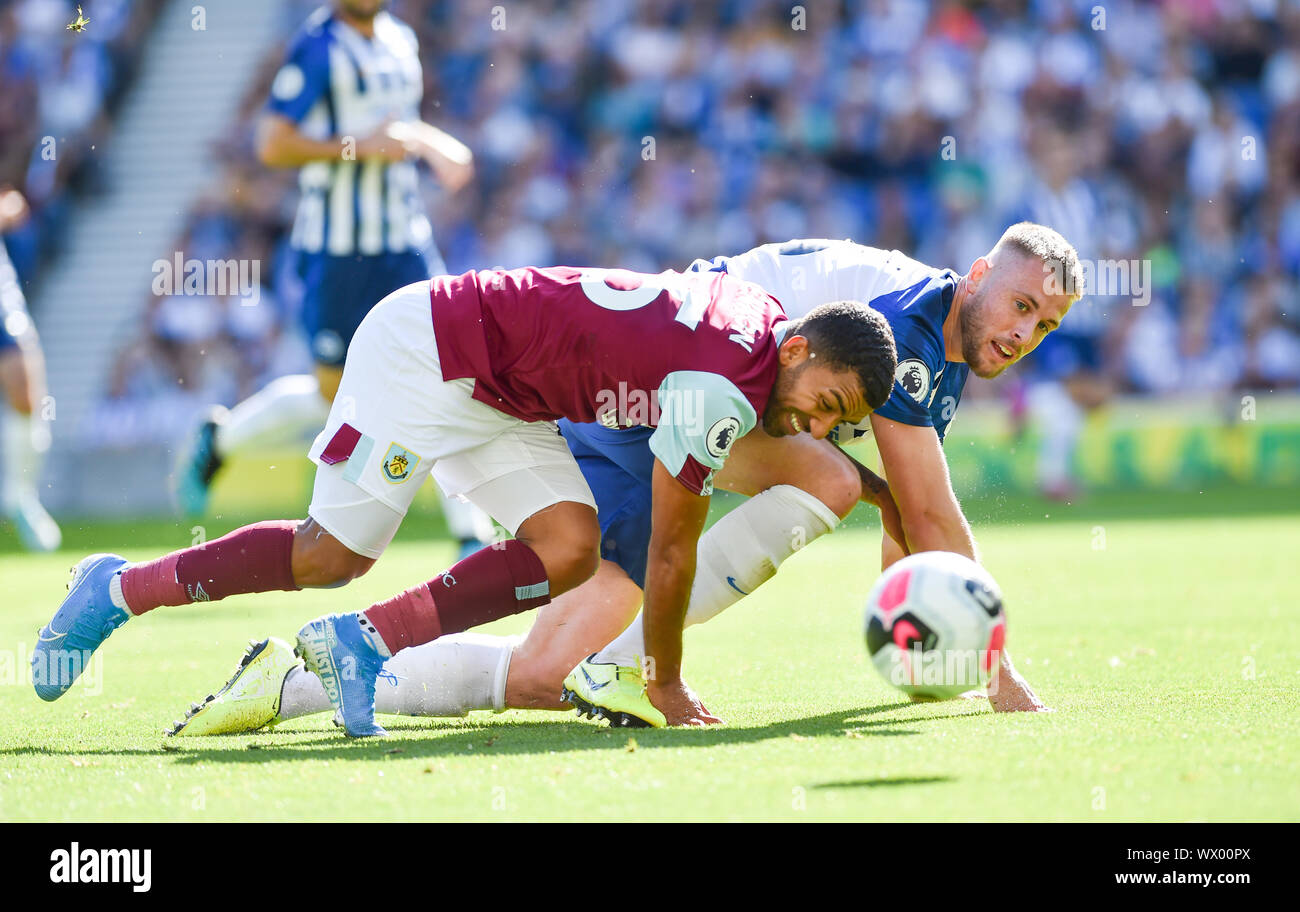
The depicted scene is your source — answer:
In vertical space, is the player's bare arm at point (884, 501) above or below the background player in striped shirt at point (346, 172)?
below

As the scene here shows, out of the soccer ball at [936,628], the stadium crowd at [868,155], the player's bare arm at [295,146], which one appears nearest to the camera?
the soccer ball at [936,628]

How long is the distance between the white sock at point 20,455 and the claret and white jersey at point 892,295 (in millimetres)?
6101

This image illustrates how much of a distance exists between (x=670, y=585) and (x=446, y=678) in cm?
87

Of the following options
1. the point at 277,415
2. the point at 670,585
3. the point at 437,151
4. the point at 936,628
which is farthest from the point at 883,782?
the point at 277,415

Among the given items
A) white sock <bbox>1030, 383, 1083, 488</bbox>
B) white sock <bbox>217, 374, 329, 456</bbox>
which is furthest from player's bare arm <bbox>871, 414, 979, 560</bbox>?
white sock <bbox>1030, 383, 1083, 488</bbox>

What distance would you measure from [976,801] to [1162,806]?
1.14 feet

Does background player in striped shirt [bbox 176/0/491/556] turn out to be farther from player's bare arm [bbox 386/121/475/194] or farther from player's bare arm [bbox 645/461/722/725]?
player's bare arm [bbox 645/461/722/725]

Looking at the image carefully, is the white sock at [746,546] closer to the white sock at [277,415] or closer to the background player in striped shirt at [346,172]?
the background player in striped shirt at [346,172]

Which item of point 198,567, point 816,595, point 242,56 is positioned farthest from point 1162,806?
point 242,56

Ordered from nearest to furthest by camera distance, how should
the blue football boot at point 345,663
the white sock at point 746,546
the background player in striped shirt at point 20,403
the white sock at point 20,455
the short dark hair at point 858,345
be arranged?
the short dark hair at point 858,345 → the blue football boot at point 345,663 → the white sock at point 746,546 → the background player in striped shirt at point 20,403 → the white sock at point 20,455

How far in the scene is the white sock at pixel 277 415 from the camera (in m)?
7.66

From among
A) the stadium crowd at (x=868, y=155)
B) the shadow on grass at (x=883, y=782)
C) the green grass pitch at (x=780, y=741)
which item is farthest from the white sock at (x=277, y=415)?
the stadium crowd at (x=868, y=155)

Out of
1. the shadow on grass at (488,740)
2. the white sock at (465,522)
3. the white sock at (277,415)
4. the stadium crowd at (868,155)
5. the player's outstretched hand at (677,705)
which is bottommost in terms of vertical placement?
the shadow on grass at (488,740)
